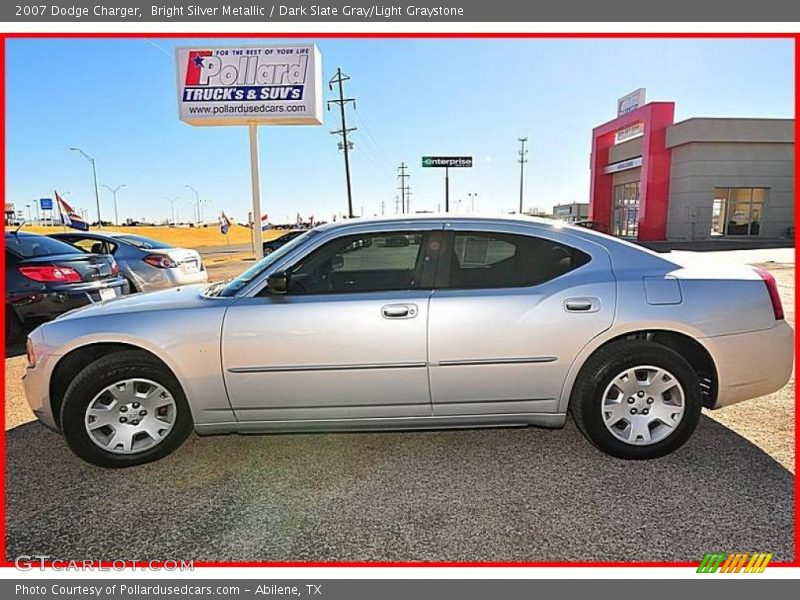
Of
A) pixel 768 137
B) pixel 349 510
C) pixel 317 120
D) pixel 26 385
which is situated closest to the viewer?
pixel 349 510

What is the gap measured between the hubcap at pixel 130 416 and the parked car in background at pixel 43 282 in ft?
12.0

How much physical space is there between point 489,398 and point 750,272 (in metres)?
2.00

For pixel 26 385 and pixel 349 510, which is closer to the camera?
pixel 349 510

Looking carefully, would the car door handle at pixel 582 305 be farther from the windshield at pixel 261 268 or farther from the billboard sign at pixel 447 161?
the billboard sign at pixel 447 161

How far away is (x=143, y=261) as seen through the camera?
8.62 metres

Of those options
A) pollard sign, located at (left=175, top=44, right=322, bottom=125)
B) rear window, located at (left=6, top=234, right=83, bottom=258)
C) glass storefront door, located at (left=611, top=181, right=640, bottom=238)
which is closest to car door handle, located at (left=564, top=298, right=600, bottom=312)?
rear window, located at (left=6, top=234, right=83, bottom=258)

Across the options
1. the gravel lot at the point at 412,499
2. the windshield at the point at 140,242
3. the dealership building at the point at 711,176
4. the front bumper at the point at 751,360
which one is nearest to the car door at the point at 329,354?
the gravel lot at the point at 412,499

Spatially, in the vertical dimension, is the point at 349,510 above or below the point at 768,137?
below

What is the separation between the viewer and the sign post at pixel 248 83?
46.1 feet

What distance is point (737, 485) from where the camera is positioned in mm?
3000

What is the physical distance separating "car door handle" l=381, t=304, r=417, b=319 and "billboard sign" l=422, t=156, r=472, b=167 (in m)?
55.4

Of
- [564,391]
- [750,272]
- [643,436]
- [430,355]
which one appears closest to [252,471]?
[430,355]

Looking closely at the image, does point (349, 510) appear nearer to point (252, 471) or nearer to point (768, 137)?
point (252, 471)
